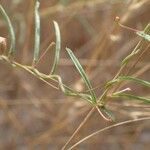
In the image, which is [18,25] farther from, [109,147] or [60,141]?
[109,147]

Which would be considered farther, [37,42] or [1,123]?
[1,123]

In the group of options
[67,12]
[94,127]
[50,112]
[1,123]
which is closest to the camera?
[67,12]

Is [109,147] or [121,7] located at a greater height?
[121,7]

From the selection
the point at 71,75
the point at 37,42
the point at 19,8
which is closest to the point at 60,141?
the point at 19,8

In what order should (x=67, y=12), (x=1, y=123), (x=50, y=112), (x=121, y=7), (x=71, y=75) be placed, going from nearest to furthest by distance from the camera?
1. (x=121, y=7)
2. (x=67, y=12)
3. (x=50, y=112)
4. (x=1, y=123)
5. (x=71, y=75)

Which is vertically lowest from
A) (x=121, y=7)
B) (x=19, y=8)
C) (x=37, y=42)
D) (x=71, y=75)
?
(x=71, y=75)

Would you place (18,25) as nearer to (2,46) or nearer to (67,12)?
(67,12)

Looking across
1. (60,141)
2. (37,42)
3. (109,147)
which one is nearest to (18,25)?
(60,141)
